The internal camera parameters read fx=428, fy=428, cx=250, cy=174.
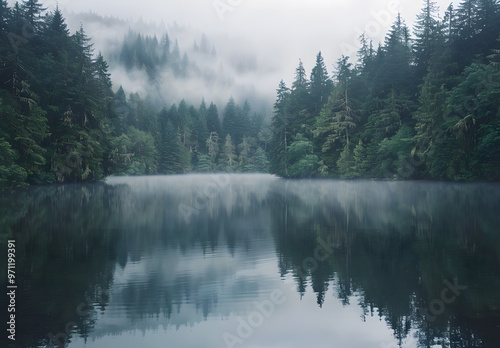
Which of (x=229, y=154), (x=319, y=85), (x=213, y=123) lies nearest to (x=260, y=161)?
Answer: (x=229, y=154)

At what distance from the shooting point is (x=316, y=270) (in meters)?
11.1

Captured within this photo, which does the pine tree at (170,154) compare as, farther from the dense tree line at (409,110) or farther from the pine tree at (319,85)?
the pine tree at (319,85)

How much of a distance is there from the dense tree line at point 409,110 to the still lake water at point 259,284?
26581 mm

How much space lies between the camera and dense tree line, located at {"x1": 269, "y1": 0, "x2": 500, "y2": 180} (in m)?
41.4

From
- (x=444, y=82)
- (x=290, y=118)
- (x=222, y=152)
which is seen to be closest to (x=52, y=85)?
(x=290, y=118)

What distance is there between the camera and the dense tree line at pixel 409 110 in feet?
136

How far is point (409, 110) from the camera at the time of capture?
60.4 meters

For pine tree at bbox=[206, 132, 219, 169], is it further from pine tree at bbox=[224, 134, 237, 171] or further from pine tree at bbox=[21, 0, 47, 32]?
pine tree at bbox=[21, 0, 47, 32]

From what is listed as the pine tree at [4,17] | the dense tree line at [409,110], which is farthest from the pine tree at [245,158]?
the pine tree at [4,17]

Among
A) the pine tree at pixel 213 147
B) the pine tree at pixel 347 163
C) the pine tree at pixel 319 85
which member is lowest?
the pine tree at pixel 347 163

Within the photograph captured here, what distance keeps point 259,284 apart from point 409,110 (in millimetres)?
56247

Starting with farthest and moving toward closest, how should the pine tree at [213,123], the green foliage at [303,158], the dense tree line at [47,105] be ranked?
the pine tree at [213,123] < the green foliage at [303,158] < the dense tree line at [47,105]

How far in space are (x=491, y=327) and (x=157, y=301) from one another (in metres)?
6.05

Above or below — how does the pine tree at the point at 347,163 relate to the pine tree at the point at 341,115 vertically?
below
